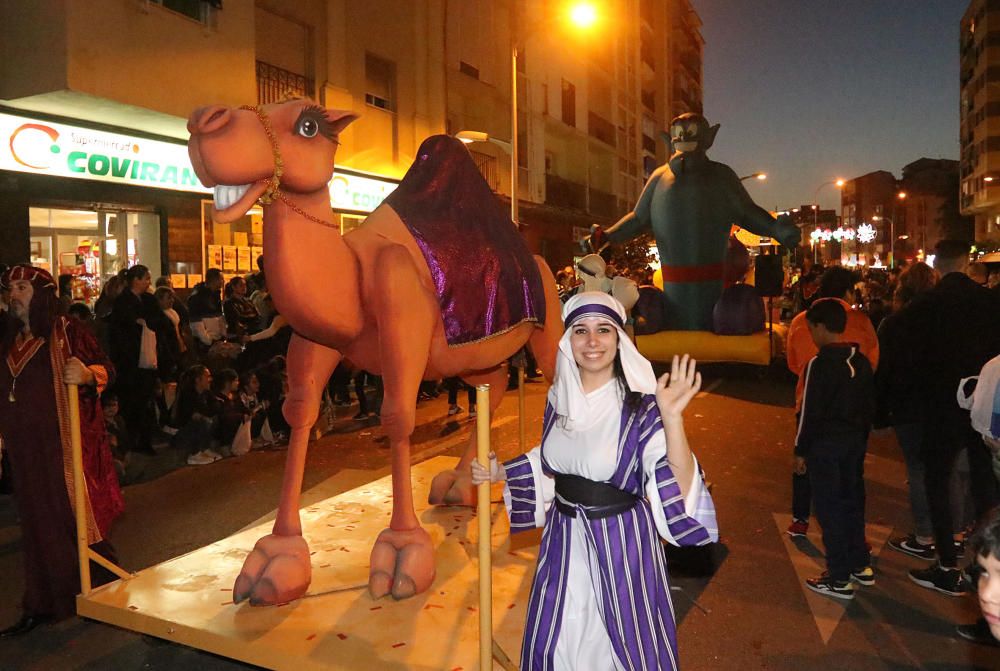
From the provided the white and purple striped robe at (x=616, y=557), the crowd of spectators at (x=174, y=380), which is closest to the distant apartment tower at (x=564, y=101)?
the crowd of spectators at (x=174, y=380)

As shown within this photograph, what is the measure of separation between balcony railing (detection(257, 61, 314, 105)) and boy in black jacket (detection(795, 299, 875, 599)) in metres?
10.8

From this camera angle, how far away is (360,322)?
362 cm

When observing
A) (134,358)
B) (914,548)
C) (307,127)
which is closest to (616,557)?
(307,127)

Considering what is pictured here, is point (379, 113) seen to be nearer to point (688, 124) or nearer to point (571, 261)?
point (688, 124)

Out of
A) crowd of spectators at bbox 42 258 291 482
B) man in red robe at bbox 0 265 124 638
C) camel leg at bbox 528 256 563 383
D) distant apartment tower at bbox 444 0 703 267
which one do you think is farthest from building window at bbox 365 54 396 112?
man in red robe at bbox 0 265 124 638

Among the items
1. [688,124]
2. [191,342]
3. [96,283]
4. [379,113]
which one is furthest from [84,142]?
[688,124]

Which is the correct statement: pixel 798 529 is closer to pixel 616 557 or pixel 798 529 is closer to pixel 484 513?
pixel 616 557

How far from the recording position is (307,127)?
3297mm

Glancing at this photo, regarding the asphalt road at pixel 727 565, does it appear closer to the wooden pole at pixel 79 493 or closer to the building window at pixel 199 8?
the wooden pole at pixel 79 493

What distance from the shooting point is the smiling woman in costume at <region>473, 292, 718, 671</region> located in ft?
7.83

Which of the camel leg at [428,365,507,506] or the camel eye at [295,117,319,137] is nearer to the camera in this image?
the camel eye at [295,117,319,137]

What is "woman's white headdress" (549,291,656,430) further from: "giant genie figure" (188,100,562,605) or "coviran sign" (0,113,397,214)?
"coviran sign" (0,113,397,214)

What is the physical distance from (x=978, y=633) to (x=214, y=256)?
11274mm

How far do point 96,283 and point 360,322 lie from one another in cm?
984
